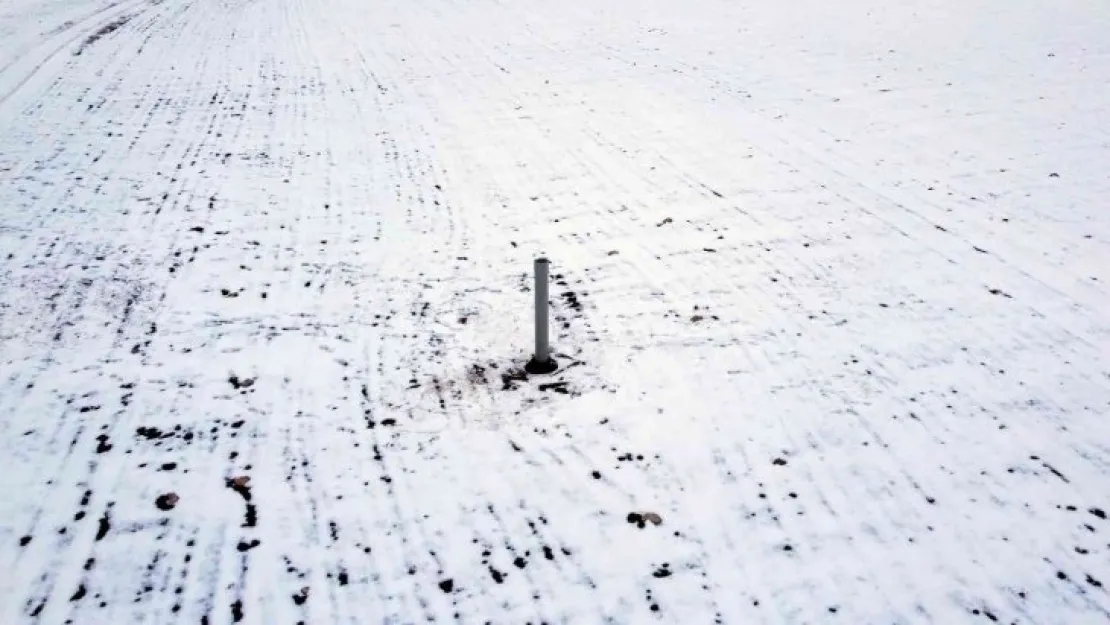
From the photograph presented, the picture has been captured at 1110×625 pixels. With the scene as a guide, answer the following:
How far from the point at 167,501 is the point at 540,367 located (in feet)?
7.95

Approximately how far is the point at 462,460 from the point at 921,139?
7827 mm

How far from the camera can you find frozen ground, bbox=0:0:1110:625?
3744mm

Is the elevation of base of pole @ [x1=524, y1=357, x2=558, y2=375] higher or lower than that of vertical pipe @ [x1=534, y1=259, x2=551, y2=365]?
lower

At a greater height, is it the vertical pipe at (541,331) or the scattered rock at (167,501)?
the vertical pipe at (541,331)

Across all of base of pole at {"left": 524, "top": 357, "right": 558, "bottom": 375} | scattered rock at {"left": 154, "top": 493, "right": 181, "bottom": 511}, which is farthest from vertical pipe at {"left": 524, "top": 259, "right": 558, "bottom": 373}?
scattered rock at {"left": 154, "top": 493, "right": 181, "bottom": 511}

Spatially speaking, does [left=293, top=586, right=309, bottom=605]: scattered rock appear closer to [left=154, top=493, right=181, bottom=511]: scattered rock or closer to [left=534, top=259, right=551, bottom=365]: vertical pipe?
[left=154, top=493, right=181, bottom=511]: scattered rock

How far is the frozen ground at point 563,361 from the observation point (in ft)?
12.3

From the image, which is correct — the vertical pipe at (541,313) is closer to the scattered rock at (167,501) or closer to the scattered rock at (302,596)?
the scattered rock at (302,596)

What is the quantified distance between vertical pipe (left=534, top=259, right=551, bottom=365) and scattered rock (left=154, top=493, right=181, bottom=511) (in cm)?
238

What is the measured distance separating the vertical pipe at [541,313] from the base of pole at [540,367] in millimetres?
15

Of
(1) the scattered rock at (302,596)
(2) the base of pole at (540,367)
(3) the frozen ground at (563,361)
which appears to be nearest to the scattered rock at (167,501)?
(3) the frozen ground at (563,361)

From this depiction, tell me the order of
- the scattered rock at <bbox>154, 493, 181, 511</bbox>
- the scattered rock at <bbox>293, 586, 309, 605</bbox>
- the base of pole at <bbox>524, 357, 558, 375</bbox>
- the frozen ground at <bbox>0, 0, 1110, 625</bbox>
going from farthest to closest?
the base of pole at <bbox>524, 357, 558, 375</bbox> < the scattered rock at <bbox>154, 493, 181, 511</bbox> < the frozen ground at <bbox>0, 0, 1110, 625</bbox> < the scattered rock at <bbox>293, 586, 309, 605</bbox>

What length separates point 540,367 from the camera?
522cm

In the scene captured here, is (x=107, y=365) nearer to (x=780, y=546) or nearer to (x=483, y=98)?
(x=780, y=546)
